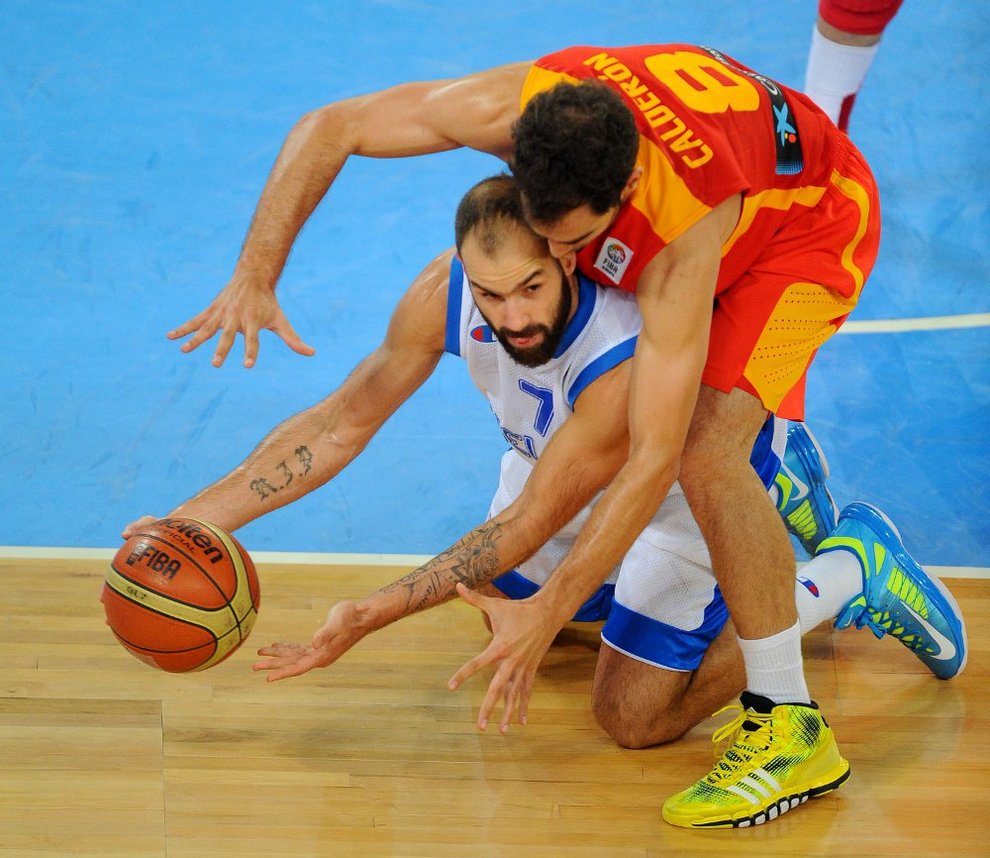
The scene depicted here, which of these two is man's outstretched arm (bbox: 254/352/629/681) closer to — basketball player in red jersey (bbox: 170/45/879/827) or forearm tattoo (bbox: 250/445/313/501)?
basketball player in red jersey (bbox: 170/45/879/827)

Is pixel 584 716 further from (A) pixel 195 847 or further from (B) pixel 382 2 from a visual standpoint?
(B) pixel 382 2

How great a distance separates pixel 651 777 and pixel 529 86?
172cm

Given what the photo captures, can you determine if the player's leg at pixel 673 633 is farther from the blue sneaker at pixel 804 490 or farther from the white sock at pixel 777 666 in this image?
the blue sneaker at pixel 804 490

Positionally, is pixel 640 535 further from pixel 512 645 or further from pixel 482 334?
pixel 512 645

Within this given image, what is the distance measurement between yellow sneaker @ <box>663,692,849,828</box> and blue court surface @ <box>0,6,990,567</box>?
133 cm

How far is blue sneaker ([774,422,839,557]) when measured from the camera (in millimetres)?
4094

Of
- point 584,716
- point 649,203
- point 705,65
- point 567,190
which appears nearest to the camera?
point 567,190

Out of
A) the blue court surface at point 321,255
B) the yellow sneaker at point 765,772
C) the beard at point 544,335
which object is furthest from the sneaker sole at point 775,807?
the blue court surface at point 321,255

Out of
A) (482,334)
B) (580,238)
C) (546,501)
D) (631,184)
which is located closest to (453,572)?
(546,501)

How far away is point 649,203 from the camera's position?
304 centimetres

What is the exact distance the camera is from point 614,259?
3.16 metres

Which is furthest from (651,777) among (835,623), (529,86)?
(529,86)

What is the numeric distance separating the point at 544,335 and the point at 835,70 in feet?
9.56

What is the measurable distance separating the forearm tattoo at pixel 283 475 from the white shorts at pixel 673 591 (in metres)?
0.92
